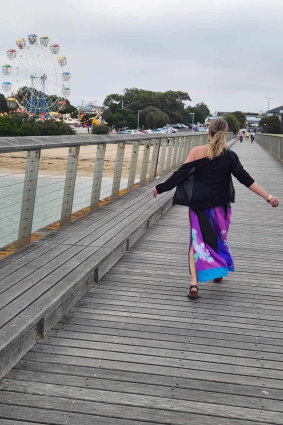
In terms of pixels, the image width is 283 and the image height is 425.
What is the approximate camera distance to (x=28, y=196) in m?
6.07

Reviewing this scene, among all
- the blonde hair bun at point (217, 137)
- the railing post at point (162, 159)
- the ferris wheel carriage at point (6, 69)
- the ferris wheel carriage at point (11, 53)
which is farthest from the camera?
the ferris wheel carriage at point (11, 53)

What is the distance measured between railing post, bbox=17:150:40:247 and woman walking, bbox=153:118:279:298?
57.0 inches

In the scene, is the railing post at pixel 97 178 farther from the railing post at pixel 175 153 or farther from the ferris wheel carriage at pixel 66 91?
the ferris wheel carriage at pixel 66 91

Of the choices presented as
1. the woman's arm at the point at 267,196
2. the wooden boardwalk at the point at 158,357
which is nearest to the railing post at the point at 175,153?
the wooden boardwalk at the point at 158,357

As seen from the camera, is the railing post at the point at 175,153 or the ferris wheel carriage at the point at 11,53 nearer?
the railing post at the point at 175,153

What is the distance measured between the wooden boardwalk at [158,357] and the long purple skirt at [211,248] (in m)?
0.20

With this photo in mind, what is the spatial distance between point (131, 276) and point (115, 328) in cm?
152

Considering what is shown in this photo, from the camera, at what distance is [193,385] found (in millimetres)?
3326

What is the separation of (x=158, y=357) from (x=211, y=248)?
1.65 m

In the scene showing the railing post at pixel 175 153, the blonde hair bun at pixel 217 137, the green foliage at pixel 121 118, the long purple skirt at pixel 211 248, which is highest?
the green foliage at pixel 121 118

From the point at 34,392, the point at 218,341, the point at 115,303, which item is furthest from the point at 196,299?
the point at 34,392

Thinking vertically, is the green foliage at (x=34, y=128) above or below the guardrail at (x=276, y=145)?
below

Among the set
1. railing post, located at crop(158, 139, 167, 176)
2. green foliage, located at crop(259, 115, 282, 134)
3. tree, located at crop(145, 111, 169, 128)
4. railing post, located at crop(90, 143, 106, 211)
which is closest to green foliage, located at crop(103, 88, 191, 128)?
tree, located at crop(145, 111, 169, 128)

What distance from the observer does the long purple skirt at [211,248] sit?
204 inches
